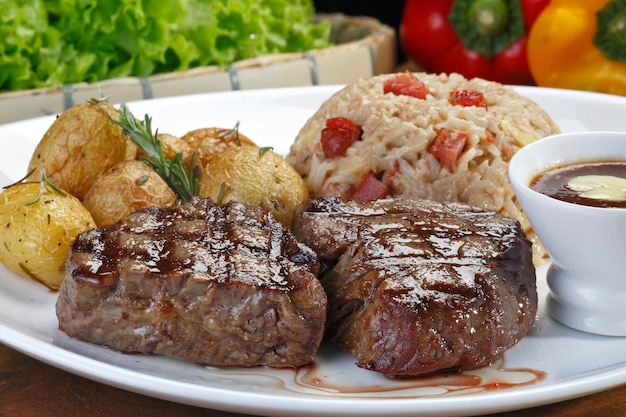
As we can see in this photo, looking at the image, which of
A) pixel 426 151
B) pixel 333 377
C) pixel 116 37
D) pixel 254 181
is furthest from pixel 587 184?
pixel 116 37

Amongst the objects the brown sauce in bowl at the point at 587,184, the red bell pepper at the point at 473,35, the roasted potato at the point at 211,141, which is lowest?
the red bell pepper at the point at 473,35

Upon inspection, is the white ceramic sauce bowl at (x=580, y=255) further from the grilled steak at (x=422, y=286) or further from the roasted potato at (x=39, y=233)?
the roasted potato at (x=39, y=233)

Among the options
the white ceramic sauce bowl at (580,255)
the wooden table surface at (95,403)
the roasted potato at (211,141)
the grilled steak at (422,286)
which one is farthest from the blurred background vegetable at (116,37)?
the white ceramic sauce bowl at (580,255)

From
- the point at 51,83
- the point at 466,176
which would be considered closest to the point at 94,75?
the point at 51,83

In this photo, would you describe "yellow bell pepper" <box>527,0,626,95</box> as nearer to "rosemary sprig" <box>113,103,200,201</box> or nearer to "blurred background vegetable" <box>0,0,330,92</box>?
"blurred background vegetable" <box>0,0,330,92</box>

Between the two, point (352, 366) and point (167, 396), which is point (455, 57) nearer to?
point (352, 366)

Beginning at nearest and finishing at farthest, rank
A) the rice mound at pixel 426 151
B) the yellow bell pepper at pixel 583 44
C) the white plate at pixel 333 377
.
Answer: the white plate at pixel 333 377, the rice mound at pixel 426 151, the yellow bell pepper at pixel 583 44

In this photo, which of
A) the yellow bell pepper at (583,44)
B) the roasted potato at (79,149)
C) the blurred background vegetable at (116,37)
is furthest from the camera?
the yellow bell pepper at (583,44)
